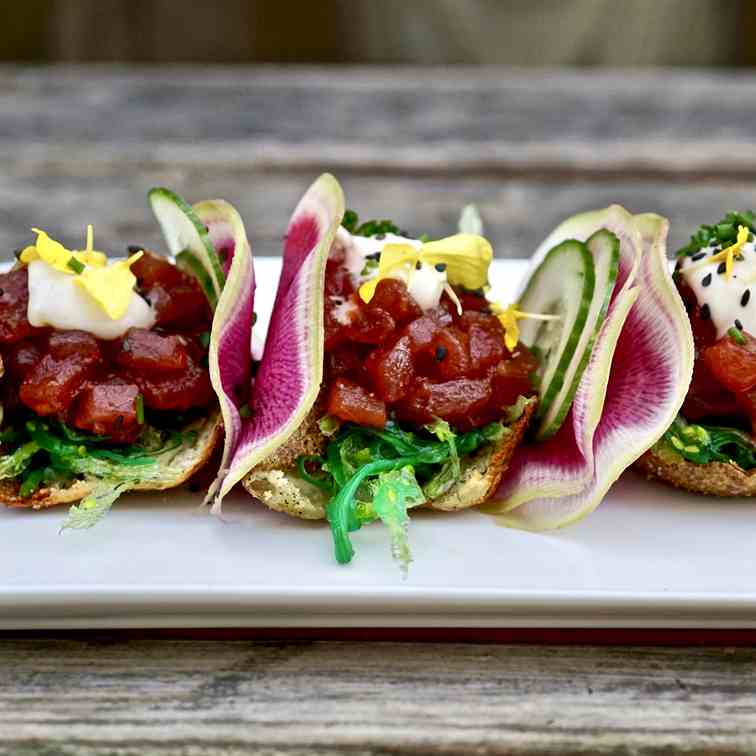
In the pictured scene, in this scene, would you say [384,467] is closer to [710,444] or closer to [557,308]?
[557,308]

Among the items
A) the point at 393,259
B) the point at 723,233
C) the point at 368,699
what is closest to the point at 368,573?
the point at 368,699

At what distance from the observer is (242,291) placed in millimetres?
3115

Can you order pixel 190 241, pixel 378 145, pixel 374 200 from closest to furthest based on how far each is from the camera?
pixel 190 241
pixel 374 200
pixel 378 145

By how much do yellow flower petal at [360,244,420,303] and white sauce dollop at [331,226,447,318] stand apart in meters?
0.02

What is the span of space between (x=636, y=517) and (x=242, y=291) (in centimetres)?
139

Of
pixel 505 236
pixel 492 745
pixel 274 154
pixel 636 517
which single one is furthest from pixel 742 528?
pixel 274 154

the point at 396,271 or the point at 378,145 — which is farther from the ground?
the point at 378,145

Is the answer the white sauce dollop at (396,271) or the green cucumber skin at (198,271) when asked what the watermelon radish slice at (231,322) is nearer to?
the green cucumber skin at (198,271)

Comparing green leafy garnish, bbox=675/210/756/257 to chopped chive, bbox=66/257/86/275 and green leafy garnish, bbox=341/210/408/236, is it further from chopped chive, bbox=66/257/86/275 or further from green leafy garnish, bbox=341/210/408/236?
chopped chive, bbox=66/257/86/275

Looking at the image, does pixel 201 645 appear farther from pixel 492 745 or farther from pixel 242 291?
pixel 242 291

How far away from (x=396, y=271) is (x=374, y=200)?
3.05 m

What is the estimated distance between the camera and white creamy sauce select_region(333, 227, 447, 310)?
316 cm

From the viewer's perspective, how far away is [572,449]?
3.08 metres

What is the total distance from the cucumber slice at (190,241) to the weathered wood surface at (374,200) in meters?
1.18
